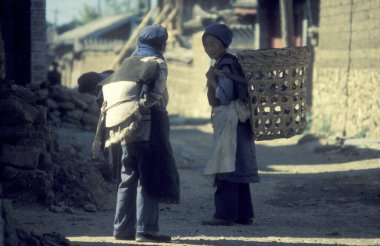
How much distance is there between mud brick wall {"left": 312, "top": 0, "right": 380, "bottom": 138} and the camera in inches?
571

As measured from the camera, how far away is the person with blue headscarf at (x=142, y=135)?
6590mm

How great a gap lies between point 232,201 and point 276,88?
3.52ft

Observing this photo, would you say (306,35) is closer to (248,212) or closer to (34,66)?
(34,66)

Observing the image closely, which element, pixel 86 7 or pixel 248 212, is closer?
pixel 248 212

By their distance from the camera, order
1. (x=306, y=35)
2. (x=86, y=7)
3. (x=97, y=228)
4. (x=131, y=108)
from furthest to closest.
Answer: (x=86, y=7)
(x=306, y=35)
(x=97, y=228)
(x=131, y=108)

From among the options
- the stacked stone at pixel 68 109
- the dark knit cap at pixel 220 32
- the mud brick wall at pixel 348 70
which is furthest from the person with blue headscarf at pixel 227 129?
the mud brick wall at pixel 348 70

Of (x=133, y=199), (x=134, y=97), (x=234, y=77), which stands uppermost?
(x=234, y=77)

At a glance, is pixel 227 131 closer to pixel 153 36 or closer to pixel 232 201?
pixel 232 201

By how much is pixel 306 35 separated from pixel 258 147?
15.5 feet

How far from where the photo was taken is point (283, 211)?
867 centimetres

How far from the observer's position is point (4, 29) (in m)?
12.6

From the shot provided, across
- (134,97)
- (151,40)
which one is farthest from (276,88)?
(134,97)

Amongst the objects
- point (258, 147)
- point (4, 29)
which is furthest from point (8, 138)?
point (258, 147)

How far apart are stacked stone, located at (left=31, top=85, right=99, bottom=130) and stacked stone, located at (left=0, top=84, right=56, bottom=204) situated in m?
4.69
